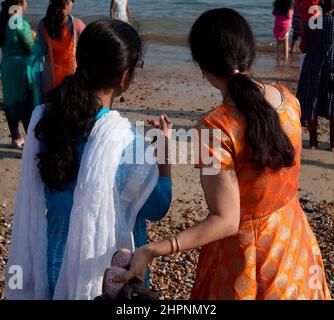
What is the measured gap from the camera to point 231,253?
2.29 m

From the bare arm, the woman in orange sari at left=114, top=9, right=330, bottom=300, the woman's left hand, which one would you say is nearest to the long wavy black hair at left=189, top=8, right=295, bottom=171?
the woman in orange sari at left=114, top=9, right=330, bottom=300

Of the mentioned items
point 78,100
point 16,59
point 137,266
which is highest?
point 78,100

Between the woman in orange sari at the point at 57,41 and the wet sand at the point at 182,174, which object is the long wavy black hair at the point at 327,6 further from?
the woman in orange sari at the point at 57,41

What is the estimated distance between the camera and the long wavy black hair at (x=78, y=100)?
88.2 inches

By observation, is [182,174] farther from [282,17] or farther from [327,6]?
[282,17]

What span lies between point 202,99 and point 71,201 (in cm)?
680

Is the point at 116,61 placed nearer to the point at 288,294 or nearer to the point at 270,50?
the point at 288,294

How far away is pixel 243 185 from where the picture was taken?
7.20 ft

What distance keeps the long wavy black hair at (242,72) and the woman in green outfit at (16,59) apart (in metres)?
4.24

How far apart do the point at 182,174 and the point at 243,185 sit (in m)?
3.87


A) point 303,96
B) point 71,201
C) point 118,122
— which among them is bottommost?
point 303,96

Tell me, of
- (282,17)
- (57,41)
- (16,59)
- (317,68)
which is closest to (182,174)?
(57,41)

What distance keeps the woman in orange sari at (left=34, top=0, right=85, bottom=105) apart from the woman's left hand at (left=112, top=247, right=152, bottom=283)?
12.1 ft
